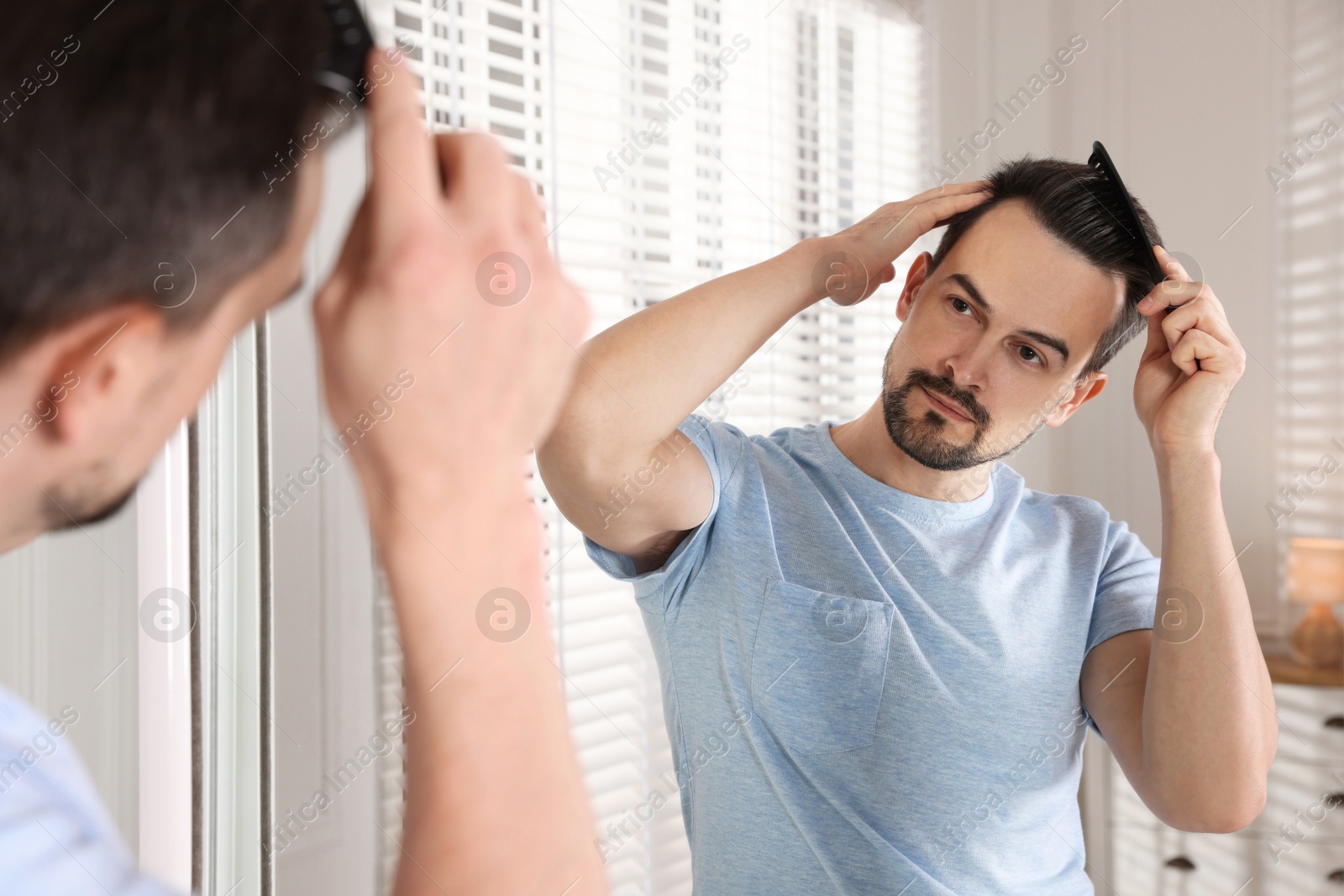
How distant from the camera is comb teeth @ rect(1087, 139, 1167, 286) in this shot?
85 centimetres

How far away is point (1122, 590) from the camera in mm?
907

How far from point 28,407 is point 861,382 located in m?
1.58

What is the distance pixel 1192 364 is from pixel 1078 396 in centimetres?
15

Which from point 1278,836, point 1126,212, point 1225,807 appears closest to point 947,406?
point 1126,212

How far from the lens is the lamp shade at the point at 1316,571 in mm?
1527

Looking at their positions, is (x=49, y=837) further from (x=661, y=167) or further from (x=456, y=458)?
(x=661, y=167)

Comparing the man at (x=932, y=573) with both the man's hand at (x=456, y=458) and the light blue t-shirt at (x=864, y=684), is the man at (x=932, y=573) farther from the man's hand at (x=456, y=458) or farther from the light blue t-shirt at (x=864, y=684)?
the man's hand at (x=456, y=458)

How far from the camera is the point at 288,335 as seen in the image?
2.33 ft

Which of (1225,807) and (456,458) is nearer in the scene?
(456,458)

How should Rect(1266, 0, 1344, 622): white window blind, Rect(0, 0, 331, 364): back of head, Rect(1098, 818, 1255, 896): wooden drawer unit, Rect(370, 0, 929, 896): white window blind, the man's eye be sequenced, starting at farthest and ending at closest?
Rect(1266, 0, 1344, 622): white window blind < Rect(1098, 818, 1255, 896): wooden drawer unit < Rect(370, 0, 929, 896): white window blind < the man's eye < Rect(0, 0, 331, 364): back of head

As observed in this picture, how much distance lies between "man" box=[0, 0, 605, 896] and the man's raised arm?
19.3 inches

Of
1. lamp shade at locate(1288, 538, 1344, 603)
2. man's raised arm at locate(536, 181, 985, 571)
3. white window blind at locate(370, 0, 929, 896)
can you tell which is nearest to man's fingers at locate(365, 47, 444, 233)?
man's raised arm at locate(536, 181, 985, 571)

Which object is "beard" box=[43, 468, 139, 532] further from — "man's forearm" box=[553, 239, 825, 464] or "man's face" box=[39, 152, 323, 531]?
"man's forearm" box=[553, 239, 825, 464]

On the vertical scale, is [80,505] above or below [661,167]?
above
